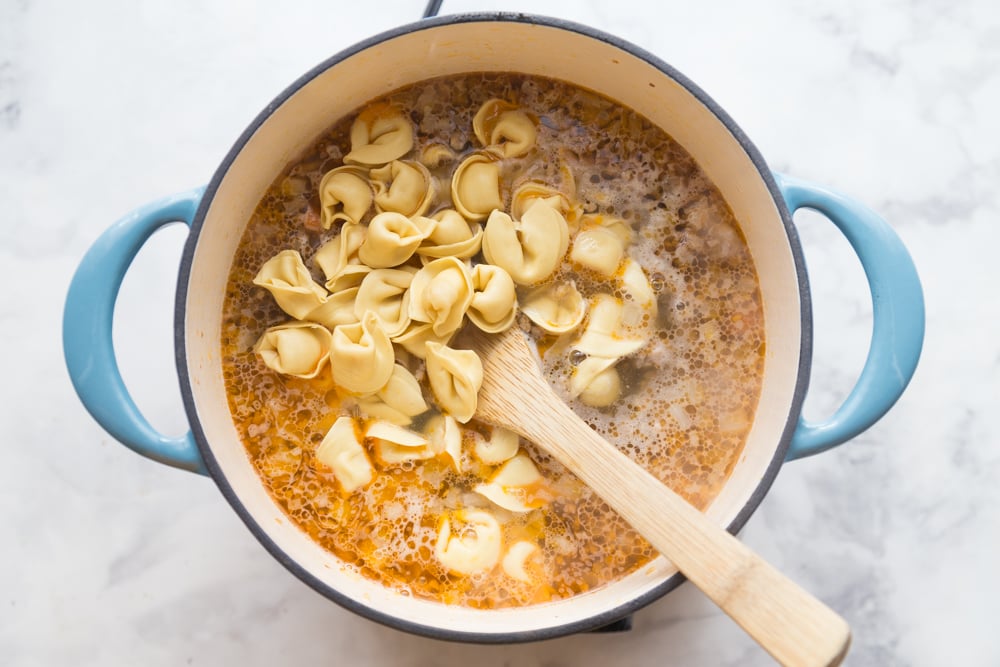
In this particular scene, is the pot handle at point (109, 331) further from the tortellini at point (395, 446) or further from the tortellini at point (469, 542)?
the tortellini at point (469, 542)

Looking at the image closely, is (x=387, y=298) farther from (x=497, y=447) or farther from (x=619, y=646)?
(x=619, y=646)

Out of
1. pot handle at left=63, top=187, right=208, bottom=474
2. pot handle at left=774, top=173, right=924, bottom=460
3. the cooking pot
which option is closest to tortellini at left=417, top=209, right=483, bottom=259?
the cooking pot

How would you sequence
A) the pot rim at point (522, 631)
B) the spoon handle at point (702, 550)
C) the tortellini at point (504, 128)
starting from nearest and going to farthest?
1. the spoon handle at point (702, 550)
2. the pot rim at point (522, 631)
3. the tortellini at point (504, 128)

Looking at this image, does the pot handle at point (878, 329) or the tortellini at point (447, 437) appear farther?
the tortellini at point (447, 437)

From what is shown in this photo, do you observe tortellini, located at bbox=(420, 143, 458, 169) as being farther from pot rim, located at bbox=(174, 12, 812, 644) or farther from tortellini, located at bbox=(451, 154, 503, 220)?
pot rim, located at bbox=(174, 12, 812, 644)

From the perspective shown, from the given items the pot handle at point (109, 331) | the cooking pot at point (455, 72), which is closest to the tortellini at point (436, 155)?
the cooking pot at point (455, 72)

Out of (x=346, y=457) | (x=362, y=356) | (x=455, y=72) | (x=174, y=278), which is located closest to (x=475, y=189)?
(x=455, y=72)
